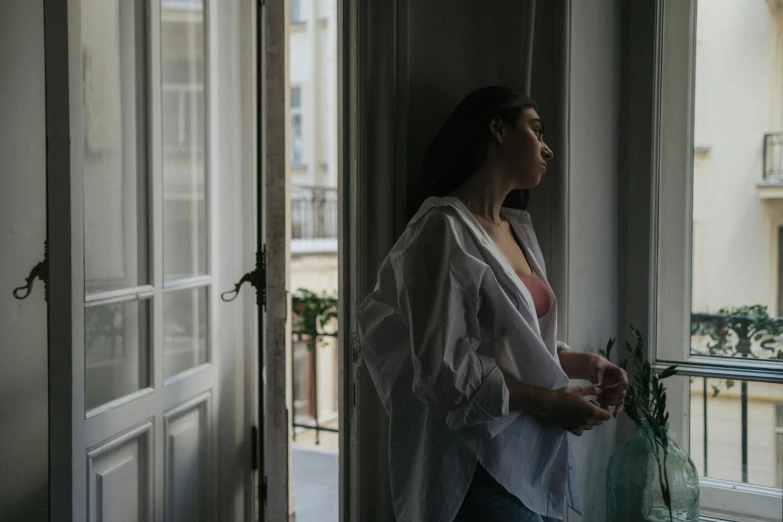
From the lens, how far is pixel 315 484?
11.9ft

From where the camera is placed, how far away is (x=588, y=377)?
1424 millimetres

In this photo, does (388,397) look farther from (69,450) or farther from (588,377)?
(69,450)

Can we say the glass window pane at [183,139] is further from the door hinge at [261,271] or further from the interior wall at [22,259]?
the interior wall at [22,259]

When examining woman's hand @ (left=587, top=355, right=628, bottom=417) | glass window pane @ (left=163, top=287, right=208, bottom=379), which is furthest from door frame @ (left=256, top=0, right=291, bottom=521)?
woman's hand @ (left=587, top=355, right=628, bottom=417)

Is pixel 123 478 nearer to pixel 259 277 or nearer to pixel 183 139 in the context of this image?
pixel 259 277

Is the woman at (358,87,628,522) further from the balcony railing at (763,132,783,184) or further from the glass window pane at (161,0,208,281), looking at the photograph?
the glass window pane at (161,0,208,281)

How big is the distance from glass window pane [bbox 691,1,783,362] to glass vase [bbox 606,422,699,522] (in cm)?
36

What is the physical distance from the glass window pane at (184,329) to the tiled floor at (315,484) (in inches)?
50.9

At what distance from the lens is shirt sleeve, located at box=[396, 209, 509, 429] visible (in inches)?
43.6

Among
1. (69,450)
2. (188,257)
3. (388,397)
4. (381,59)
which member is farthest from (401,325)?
(188,257)

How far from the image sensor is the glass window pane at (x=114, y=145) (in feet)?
5.62

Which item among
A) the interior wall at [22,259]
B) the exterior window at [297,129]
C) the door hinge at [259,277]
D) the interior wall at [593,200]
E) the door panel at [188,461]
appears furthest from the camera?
the exterior window at [297,129]

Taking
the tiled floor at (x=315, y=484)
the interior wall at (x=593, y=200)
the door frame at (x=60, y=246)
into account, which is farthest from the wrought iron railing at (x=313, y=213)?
the door frame at (x=60, y=246)

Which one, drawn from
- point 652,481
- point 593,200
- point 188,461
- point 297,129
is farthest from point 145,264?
point 297,129
